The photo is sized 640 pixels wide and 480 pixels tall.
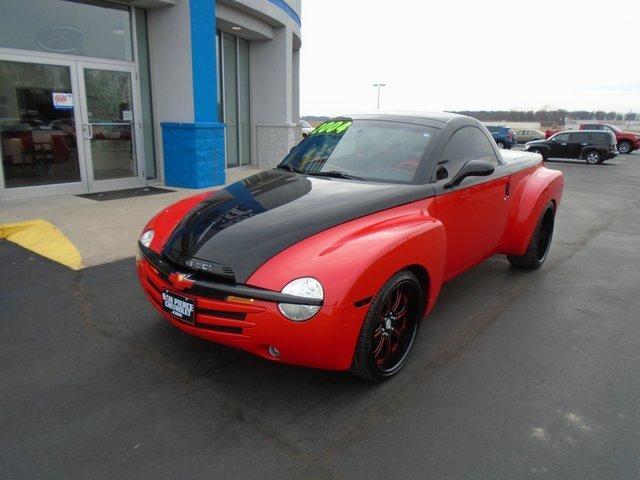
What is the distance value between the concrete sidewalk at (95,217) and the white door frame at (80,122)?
0.71 ft

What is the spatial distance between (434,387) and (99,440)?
1938 millimetres

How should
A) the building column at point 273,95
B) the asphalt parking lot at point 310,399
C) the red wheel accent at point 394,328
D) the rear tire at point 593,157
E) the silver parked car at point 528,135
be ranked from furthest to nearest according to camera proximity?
the silver parked car at point 528,135, the rear tire at point 593,157, the building column at point 273,95, the red wheel accent at point 394,328, the asphalt parking lot at point 310,399

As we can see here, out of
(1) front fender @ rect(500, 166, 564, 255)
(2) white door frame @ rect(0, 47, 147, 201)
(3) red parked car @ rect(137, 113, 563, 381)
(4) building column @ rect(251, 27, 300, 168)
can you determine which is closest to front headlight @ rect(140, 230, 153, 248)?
(3) red parked car @ rect(137, 113, 563, 381)

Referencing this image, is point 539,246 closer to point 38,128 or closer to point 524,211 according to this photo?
point 524,211

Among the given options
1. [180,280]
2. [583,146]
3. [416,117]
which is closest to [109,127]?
[416,117]

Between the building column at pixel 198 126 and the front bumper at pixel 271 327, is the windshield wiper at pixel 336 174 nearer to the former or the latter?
the front bumper at pixel 271 327

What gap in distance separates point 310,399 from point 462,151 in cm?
246

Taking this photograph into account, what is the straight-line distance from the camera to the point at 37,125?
314 inches

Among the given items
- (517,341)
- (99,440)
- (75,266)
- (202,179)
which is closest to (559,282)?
(517,341)

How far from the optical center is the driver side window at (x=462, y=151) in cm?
379

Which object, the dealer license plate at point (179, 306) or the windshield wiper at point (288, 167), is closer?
the dealer license plate at point (179, 306)

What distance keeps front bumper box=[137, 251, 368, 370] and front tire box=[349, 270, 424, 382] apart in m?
0.10

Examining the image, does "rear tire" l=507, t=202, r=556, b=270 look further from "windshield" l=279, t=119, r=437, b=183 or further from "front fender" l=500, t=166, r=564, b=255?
"windshield" l=279, t=119, r=437, b=183

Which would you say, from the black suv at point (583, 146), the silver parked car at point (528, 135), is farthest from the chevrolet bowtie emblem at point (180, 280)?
the silver parked car at point (528, 135)
